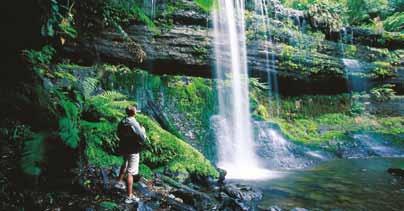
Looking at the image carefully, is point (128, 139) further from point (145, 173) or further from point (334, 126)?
point (334, 126)

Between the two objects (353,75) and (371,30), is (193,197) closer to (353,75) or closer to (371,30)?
(353,75)

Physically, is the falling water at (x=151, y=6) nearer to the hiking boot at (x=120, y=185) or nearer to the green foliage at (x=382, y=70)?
the hiking boot at (x=120, y=185)

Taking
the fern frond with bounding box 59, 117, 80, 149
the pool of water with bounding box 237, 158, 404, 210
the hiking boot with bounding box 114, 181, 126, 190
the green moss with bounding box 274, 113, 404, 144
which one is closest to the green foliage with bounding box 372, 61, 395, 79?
the green moss with bounding box 274, 113, 404, 144

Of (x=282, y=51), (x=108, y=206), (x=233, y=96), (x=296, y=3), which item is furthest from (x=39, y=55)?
(x=296, y=3)

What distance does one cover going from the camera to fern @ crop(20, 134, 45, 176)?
2.04 m

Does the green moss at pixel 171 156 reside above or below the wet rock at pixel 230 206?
above

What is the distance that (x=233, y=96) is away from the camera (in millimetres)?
13031

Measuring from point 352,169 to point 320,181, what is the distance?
2186 millimetres

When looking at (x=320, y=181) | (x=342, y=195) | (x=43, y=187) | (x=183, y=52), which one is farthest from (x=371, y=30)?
(x=43, y=187)

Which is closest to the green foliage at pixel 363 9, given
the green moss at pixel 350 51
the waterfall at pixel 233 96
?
the green moss at pixel 350 51

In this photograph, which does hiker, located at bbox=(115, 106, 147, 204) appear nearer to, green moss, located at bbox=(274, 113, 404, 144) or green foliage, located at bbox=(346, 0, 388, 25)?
green moss, located at bbox=(274, 113, 404, 144)

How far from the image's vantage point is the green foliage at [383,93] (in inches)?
651

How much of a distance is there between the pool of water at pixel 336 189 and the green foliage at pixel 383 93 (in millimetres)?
7668

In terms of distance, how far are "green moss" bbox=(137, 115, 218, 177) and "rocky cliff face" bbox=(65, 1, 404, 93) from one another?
18.4ft
